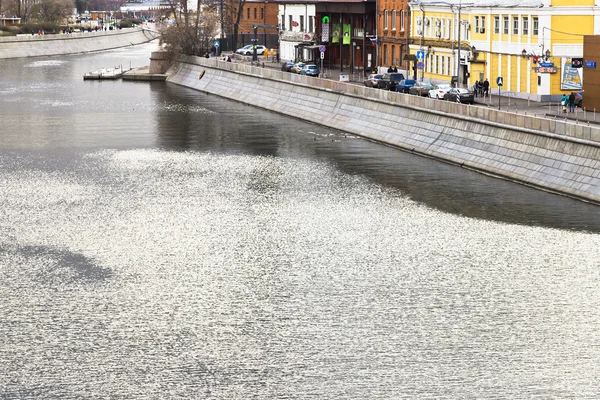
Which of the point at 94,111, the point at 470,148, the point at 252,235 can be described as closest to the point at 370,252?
the point at 252,235

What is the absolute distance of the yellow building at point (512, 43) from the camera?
76.9 metres

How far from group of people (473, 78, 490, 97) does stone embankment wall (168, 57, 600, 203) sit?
27.9ft

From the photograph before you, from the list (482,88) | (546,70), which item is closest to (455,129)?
(546,70)

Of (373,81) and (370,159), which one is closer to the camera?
(370,159)

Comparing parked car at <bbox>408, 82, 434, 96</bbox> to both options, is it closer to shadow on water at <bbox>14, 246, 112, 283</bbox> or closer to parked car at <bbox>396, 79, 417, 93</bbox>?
parked car at <bbox>396, 79, 417, 93</bbox>

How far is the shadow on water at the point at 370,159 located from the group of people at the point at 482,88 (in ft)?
34.7

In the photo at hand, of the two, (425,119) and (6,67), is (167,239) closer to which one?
(425,119)

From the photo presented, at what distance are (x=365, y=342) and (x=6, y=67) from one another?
12761cm

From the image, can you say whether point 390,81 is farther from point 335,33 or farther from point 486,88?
point 335,33

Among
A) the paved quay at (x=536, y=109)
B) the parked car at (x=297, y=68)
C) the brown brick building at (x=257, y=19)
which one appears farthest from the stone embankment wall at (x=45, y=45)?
the paved quay at (x=536, y=109)

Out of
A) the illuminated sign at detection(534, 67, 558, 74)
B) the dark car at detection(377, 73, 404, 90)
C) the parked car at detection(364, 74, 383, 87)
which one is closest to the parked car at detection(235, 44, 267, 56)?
the parked car at detection(364, 74, 383, 87)

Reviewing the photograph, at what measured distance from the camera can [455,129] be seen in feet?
212

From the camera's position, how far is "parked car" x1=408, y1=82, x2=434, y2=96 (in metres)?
82.6

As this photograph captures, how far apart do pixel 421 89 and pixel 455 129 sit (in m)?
18.5
